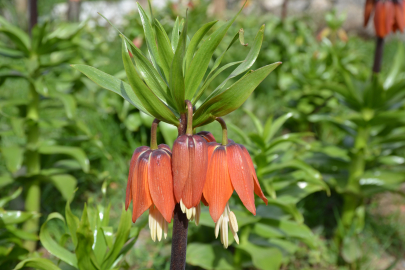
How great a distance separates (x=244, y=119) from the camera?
3.38m

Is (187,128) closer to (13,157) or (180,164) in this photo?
(180,164)

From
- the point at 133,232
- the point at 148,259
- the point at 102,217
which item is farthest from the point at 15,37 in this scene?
the point at 148,259

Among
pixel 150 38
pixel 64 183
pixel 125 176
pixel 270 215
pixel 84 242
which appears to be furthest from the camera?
pixel 125 176

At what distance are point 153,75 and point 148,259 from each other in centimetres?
136

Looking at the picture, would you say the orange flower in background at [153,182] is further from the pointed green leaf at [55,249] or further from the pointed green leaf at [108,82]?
the pointed green leaf at [55,249]

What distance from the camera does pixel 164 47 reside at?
732mm

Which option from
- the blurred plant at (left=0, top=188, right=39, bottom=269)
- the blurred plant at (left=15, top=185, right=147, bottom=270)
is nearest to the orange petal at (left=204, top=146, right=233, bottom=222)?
the blurred plant at (left=15, top=185, right=147, bottom=270)

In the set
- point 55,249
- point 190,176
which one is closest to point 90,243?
point 55,249

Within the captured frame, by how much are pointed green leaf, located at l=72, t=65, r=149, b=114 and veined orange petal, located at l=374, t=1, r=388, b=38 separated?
5.73ft

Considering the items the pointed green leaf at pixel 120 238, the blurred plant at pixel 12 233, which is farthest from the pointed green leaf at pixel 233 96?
the blurred plant at pixel 12 233

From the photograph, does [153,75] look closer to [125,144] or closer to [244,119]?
Answer: [125,144]

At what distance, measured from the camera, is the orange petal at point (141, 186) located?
68 cm

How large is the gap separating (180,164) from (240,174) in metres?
0.12

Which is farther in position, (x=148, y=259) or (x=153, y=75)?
(x=148, y=259)
